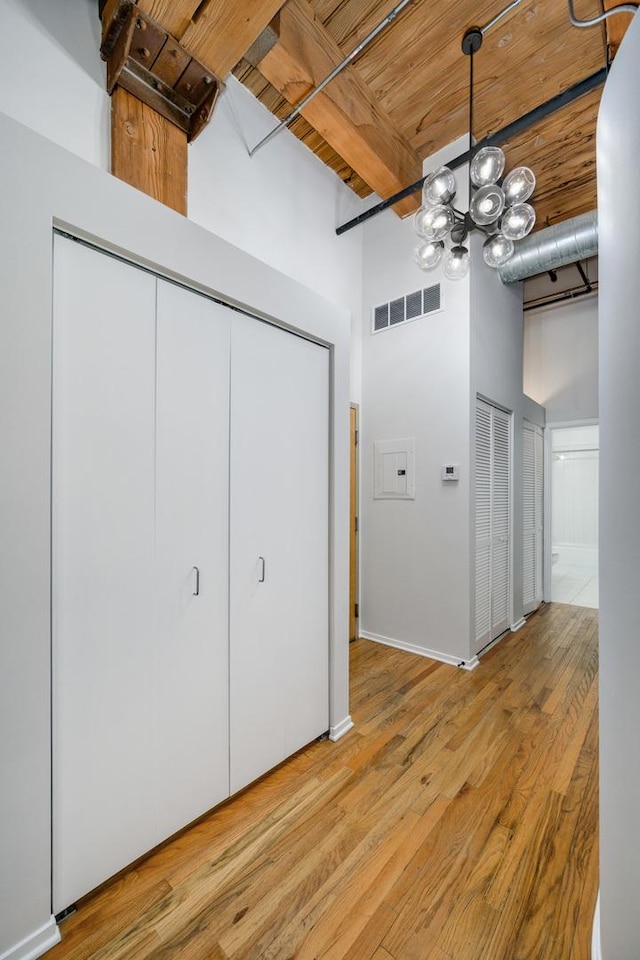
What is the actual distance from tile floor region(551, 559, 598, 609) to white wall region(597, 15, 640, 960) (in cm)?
472

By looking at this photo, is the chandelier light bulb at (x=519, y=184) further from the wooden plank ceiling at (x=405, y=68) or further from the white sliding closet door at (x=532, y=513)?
the white sliding closet door at (x=532, y=513)

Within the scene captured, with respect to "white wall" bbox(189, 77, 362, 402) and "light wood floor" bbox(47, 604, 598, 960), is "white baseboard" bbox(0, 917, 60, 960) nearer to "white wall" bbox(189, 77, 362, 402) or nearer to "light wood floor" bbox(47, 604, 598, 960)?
"light wood floor" bbox(47, 604, 598, 960)

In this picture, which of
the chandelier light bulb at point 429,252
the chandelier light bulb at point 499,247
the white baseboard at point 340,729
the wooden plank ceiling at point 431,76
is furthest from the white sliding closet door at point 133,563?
the wooden plank ceiling at point 431,76

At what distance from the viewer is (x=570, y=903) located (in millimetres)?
1379

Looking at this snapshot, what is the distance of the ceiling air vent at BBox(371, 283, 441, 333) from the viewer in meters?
3.39

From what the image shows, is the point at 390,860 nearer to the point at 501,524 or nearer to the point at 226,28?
the point at 501,524

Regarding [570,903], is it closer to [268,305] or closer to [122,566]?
[122,566]

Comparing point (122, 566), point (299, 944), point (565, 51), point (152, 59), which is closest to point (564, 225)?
point (565, 51)

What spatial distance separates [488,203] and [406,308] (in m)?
1.51

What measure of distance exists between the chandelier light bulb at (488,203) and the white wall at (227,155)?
1.55 meters

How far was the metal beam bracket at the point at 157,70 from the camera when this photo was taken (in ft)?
5.90

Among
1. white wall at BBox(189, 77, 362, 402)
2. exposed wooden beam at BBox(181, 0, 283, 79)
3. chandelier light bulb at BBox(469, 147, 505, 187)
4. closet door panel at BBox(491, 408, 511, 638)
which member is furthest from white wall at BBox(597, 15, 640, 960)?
closet door panel at BBox(491, 408, 511, 638)

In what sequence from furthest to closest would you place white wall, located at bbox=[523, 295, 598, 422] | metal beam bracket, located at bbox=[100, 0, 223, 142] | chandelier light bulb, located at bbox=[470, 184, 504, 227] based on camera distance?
white wall, located at bbox=[523, 295, 598, 422] → chandelier light bulb, located at bbox=[470, 184, 504, 227] → metal beam bracket, located at bbox=[100, 0, 223, 142]

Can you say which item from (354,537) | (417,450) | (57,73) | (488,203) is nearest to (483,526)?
(417,450)
